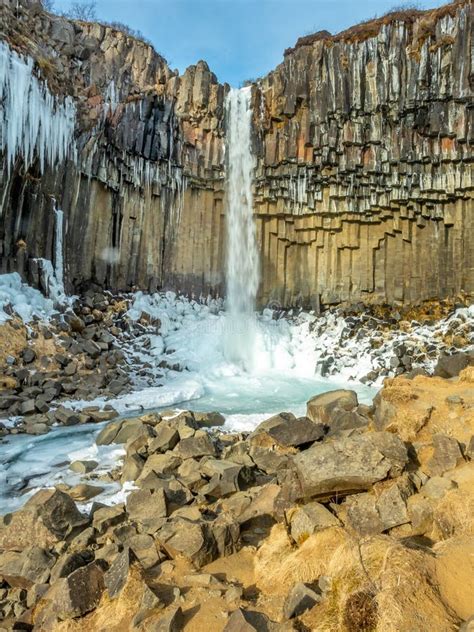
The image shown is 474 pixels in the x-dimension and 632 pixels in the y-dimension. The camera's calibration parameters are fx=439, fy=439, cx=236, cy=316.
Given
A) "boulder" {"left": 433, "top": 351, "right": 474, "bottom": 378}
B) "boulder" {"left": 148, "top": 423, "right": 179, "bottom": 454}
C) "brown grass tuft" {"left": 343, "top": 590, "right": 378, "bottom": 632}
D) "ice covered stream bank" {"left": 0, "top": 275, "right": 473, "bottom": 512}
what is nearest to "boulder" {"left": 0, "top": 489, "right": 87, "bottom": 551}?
"ice covered stream bank" {"left": 0, "top": 275, "right": 473, "bottom": 512}

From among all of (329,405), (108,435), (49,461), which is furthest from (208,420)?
(49,461)

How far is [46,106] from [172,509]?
631 inches

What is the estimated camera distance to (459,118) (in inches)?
712

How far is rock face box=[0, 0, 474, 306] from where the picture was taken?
1808 cm

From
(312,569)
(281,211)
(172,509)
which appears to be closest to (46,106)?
(281,211)

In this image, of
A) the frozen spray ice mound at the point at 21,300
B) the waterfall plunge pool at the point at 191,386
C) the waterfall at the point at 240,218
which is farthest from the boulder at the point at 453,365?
the frozen spray ice mound at the point at 21,300

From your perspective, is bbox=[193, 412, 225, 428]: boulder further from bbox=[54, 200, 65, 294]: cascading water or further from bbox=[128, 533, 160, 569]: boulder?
bbox=[54, 200, 65, 294]: cascading water

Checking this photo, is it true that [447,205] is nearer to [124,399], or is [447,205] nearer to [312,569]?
[124,399]

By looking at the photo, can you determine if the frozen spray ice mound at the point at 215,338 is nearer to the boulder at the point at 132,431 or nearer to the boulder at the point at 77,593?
the boulder at the point at 132,431

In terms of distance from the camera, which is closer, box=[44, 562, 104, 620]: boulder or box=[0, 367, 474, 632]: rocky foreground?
box=[0, 367, 474, 632]: rocky foreground

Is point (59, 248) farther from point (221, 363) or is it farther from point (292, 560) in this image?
point (292, 560)

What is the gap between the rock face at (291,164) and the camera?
59.3 ft

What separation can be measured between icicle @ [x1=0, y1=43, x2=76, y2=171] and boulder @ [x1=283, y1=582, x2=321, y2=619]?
1558 cm

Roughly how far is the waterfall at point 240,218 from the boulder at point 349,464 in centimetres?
1506
